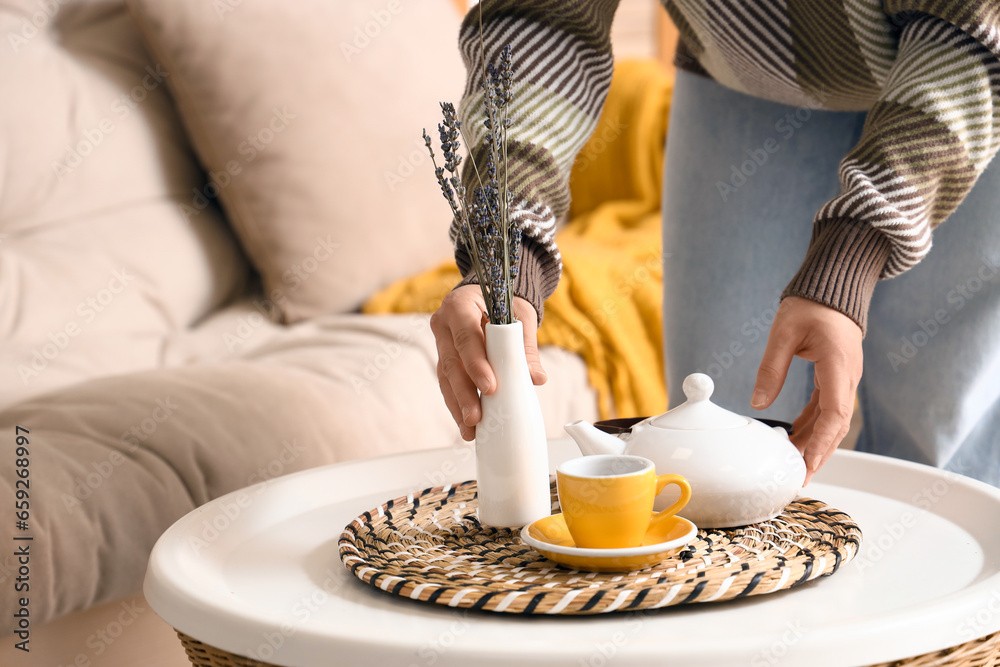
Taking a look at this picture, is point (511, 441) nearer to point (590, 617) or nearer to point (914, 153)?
point (590, 617)

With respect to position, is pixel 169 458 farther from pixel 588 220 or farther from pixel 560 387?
pixel 588 220

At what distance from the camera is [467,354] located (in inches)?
27.6

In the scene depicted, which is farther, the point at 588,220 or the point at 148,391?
the point at 588,220

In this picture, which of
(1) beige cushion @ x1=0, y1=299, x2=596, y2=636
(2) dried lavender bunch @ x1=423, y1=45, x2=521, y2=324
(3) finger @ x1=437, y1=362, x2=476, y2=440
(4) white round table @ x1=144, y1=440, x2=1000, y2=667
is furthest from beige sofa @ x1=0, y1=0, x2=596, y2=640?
(2) dried lavender bunch @ x1=423, y1=45, x2=521, y2=324

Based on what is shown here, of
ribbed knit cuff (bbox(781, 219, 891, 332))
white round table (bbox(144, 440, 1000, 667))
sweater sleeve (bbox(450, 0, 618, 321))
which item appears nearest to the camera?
white round table (bbox(144, 440, 1000, 667))

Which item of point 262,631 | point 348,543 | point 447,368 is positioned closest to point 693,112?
point 447,368

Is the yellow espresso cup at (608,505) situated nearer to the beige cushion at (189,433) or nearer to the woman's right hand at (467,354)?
the woman's right hand at (467,354)

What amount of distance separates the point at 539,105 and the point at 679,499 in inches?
16.5

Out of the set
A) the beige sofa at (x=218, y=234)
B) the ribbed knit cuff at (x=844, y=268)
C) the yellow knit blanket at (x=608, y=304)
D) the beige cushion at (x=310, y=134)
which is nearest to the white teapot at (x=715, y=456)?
the ribbed knit cuff at (x=844, y=268)

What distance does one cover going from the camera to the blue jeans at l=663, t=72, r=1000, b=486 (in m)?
1.01

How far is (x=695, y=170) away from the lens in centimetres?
113

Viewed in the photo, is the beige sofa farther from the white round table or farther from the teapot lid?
the teapot lid

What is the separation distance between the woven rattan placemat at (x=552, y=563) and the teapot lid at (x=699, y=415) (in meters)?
0.08

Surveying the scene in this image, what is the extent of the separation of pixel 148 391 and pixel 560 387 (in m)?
0.70
